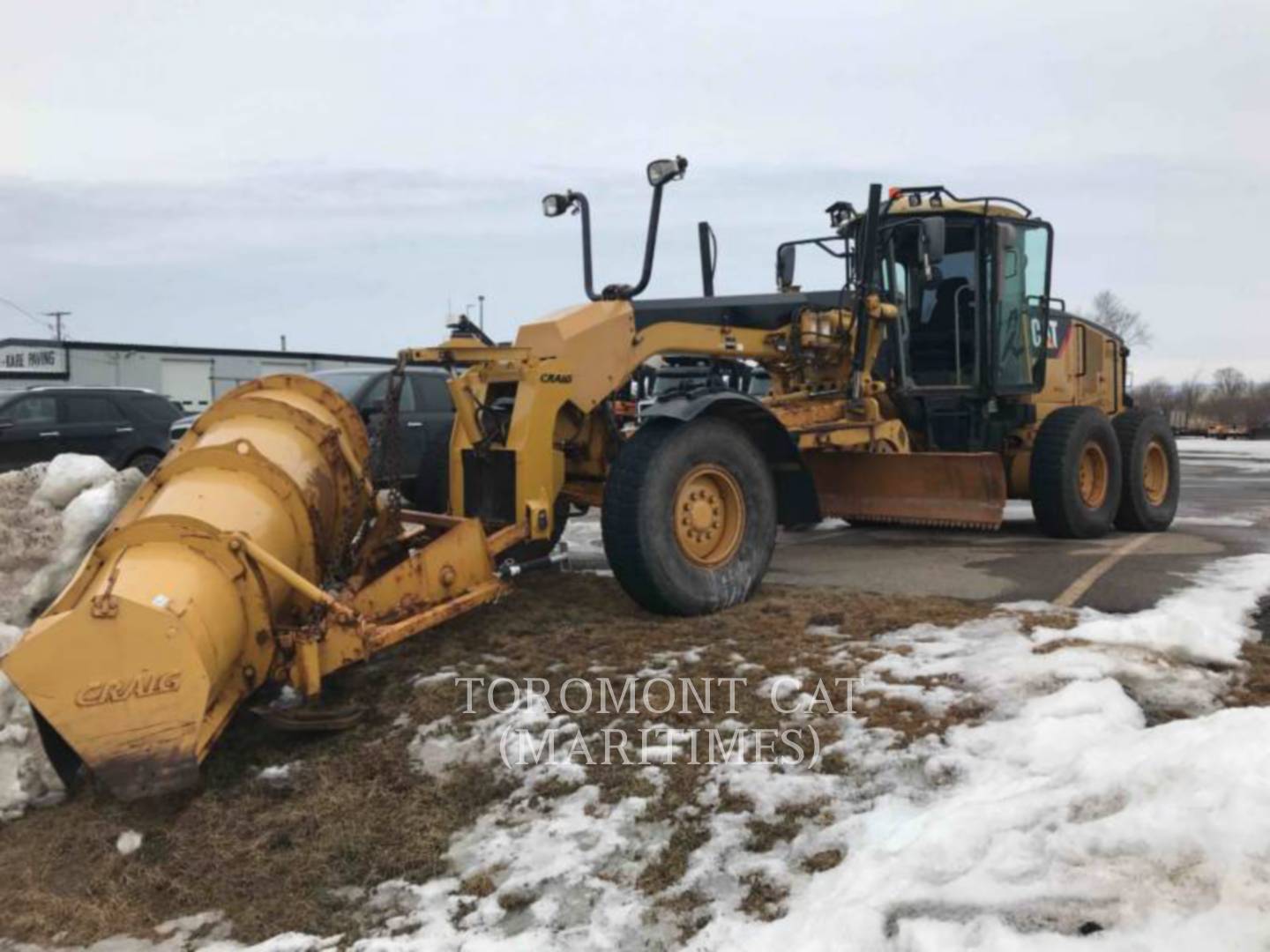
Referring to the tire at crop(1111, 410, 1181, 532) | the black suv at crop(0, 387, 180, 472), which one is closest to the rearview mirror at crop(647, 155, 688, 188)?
the tire at crop(1111, 410, 1181, 532)

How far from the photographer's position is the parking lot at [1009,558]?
6473mm

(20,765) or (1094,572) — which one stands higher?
(1094,572)

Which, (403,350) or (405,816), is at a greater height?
(403,350)

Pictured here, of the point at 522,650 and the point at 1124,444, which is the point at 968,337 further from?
the point at 522,650

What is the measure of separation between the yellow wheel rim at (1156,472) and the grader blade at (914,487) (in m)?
2.97

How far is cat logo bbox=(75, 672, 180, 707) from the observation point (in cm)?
368

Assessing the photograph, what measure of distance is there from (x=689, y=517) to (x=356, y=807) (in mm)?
2446

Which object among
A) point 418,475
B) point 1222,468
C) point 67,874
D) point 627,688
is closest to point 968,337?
point 418,475

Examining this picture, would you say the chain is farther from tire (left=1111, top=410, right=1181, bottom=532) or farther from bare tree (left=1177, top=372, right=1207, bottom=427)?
bare tree (left=1177, top=372, right=1207, bottom=427)

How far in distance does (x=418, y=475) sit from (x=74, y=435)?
774cm

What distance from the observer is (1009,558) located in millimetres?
7859

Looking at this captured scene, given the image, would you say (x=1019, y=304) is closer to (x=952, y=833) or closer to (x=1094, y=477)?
(x=1094, y=477)

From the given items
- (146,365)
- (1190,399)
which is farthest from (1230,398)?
(146,365)

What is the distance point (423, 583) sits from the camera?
4992 millimetres
